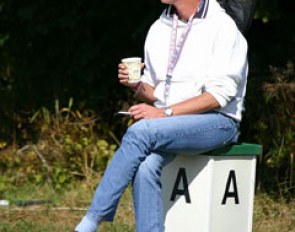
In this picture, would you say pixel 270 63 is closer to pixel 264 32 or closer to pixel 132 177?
pixel 264 32

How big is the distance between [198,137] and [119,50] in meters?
3.41

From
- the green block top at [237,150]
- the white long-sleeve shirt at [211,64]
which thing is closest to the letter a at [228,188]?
the green block top at [237,150]

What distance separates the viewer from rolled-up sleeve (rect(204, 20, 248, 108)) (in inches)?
183

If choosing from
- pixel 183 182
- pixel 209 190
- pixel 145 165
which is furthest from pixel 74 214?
pixel 145 165

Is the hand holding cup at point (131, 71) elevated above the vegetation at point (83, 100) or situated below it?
above

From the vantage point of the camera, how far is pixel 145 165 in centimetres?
454

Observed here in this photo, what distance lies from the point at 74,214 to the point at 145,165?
1911 mm

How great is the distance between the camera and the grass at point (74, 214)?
5.88m

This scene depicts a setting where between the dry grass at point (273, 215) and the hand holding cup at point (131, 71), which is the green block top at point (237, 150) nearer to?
the hand holding cup at point (131, 71)

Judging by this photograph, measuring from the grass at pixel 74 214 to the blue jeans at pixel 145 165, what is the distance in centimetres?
123

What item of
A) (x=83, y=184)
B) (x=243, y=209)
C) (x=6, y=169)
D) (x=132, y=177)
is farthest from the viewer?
(x=6, y=169)

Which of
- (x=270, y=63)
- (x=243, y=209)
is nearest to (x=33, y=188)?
(x=270, y=63)

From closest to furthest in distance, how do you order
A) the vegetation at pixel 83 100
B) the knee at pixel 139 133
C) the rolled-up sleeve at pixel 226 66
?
the knee at pixel 139 133, the rolled-up sleeve at pixel 226 66, the vegetation at pixel 83 100

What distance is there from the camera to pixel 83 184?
7.17 m
